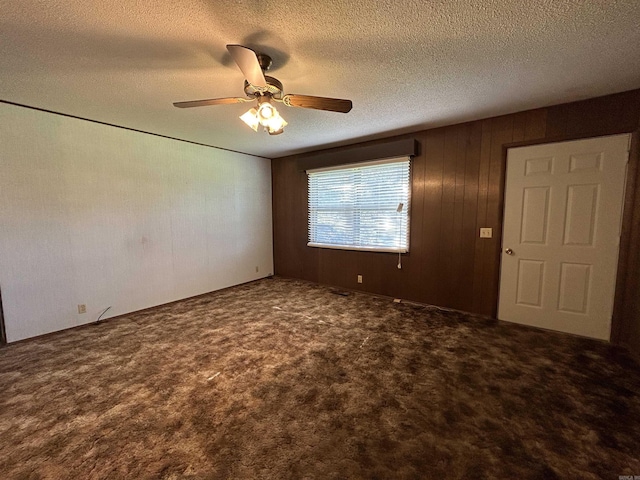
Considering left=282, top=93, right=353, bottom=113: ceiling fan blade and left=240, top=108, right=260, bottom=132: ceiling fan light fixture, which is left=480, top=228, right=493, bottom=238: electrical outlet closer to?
left=282, top=93, right=353, bottom=113: ceiling fan blade

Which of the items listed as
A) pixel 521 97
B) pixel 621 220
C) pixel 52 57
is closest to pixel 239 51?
pixel 52 57

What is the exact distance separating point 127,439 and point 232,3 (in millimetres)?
2521

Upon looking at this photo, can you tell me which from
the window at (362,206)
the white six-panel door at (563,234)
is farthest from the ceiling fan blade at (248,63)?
the white six-panel door at (563,234)

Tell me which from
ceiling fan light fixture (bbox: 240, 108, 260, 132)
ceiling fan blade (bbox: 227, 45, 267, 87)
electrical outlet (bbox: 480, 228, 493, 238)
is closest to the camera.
Result: ceiling fan blade (bbox: 227, 45, 267, 87)

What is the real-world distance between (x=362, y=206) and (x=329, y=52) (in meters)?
2.60

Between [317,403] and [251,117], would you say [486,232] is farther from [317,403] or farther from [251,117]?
[251,117]

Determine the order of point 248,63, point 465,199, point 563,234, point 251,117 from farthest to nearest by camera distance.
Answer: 1. point 465,199
2. point 563,234
3. point 251,117
4. point 248,63

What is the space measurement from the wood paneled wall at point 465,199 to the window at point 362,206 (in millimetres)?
168

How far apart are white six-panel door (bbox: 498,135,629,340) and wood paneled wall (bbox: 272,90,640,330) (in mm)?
108

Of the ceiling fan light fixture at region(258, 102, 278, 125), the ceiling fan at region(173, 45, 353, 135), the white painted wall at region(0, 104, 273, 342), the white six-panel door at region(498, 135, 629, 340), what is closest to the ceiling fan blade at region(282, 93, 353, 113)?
the ceiling fan at region(173, 45, 353, 135)

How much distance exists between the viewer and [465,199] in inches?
131

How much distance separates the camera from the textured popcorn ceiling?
56.7 inches

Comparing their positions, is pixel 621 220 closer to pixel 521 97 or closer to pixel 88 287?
pixel 521 97

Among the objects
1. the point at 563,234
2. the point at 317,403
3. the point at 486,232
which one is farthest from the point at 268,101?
the point at 563,234
